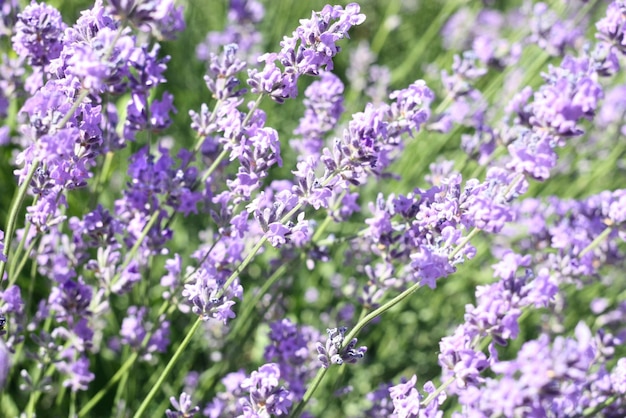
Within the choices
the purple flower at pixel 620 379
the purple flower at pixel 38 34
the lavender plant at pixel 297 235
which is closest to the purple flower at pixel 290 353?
the lavender plant at pixel 297 235

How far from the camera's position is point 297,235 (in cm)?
162

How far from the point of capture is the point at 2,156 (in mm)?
2812

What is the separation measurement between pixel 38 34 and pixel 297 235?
806 millimetres

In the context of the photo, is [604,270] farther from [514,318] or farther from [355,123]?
[355,123]

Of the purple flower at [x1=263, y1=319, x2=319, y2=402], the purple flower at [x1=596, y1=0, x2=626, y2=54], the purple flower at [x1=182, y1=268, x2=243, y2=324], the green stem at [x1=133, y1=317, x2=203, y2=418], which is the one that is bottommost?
the green stem at [x1=133, y1=317, x2=203, y2=418]

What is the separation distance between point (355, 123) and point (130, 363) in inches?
38.3

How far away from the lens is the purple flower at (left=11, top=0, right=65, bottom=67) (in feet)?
5.43

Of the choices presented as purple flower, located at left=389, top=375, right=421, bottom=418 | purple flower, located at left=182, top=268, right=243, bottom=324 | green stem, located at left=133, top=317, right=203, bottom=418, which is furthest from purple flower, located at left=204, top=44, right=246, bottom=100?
purple flower, located at left=389, top=375, right=421, bottom=418

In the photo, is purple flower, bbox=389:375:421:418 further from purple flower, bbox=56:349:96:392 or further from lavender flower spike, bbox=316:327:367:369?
purple flower, bbox=56:349:96:392

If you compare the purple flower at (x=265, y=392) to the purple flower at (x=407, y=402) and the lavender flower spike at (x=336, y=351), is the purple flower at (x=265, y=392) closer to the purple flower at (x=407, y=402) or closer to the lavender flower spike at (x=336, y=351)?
the lavender flower spike at (x=336, y=351)

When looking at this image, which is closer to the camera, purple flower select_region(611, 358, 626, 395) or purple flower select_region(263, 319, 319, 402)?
purple flower select_region(611, 358, 626, 395)

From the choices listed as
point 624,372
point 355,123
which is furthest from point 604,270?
point 355,123

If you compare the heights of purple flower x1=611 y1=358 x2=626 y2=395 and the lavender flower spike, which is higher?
the lavender flower spike

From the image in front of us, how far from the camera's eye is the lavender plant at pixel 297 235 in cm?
146
